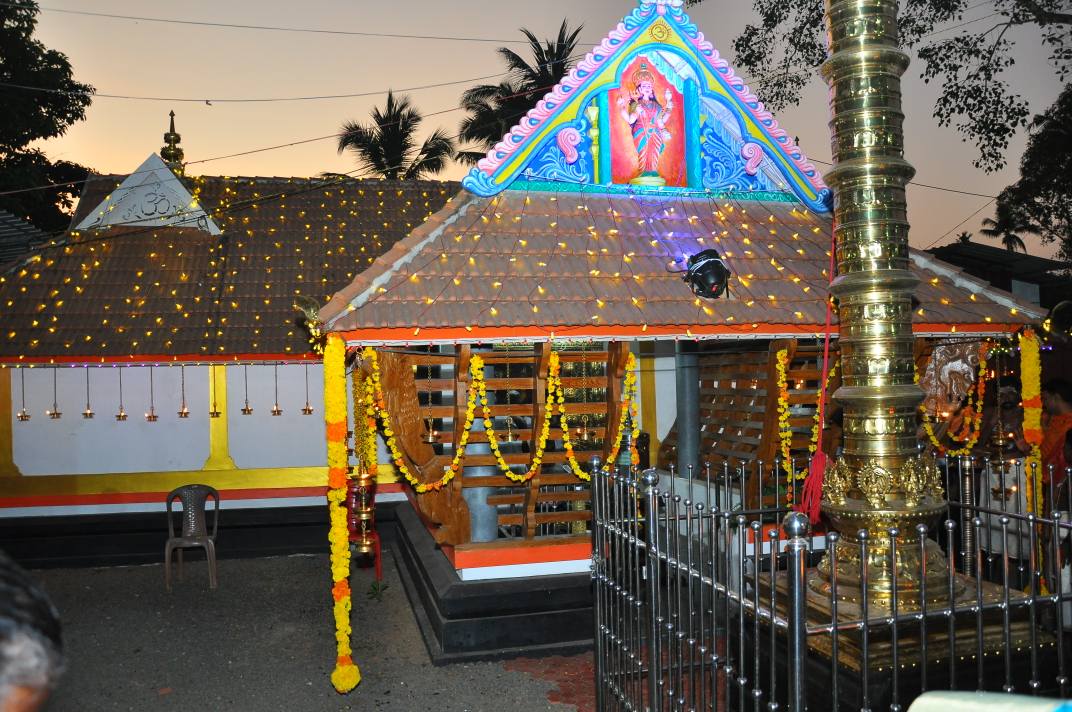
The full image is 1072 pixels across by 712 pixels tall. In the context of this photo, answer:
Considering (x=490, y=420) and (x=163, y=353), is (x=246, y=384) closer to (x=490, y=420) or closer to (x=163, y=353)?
(x=163, y=353)

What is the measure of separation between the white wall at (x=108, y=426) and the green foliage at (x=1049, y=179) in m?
16.6

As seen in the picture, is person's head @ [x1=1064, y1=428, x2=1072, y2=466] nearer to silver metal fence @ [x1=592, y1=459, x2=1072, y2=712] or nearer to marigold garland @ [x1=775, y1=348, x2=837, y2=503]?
marigold garland @ [x1=775, y1=348, x2=837, y2=503]

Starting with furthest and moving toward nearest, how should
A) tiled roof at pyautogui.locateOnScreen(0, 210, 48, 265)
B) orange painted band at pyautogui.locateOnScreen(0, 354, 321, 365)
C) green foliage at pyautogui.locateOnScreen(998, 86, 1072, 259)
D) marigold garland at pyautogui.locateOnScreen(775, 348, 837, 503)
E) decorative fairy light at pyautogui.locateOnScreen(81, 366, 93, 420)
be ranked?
green foliage at pyautogui.locateOnScreen(998, 86, 1072, 259) < tiled roof at pyautogui.locateOnScreen(0, 210, 48, 265) < decorative fairy light at pyautogui.locateOnScreen(81, 366, 93, 420) < orange painted band at pyautogui.locateOnScreen(0, 354, 321, 365) < marigold garland at pyautogui.locateOnScreen(775, 348, 837, 503)

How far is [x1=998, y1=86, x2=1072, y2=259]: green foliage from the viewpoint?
15719 millimetres

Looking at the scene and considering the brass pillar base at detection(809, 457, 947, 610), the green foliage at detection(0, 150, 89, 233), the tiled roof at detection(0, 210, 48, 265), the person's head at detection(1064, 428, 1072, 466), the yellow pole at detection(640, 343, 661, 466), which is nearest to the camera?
the brass pillar base at detection(809, 457, 947, 610)

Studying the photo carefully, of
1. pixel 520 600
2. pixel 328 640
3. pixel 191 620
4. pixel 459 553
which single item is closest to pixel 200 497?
pixel 191 620

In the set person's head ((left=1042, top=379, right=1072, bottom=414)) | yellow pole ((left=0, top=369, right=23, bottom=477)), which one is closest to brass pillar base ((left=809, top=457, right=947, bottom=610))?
person's head ((left=1042, top=379, right=1072, bottom=414))

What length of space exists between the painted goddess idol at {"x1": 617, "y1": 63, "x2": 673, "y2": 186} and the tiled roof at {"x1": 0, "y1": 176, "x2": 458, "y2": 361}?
569 cm

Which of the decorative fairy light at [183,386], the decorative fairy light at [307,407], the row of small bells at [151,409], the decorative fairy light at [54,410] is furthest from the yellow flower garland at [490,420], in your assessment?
the decorative fairy light at [54,410]

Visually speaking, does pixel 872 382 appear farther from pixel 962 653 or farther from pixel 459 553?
pixel 459 553

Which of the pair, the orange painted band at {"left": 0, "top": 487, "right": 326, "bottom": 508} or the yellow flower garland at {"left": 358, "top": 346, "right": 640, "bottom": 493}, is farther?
the orange painted band at {"left": 0, "top": 487, "right": 326, "bottom": 508}

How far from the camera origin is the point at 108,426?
1147 centimetres

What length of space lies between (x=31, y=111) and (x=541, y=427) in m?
18.7

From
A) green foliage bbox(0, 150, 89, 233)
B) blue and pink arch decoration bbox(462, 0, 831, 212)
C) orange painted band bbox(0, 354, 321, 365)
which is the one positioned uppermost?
green foliage bbox(0, 150, 89, 233)
